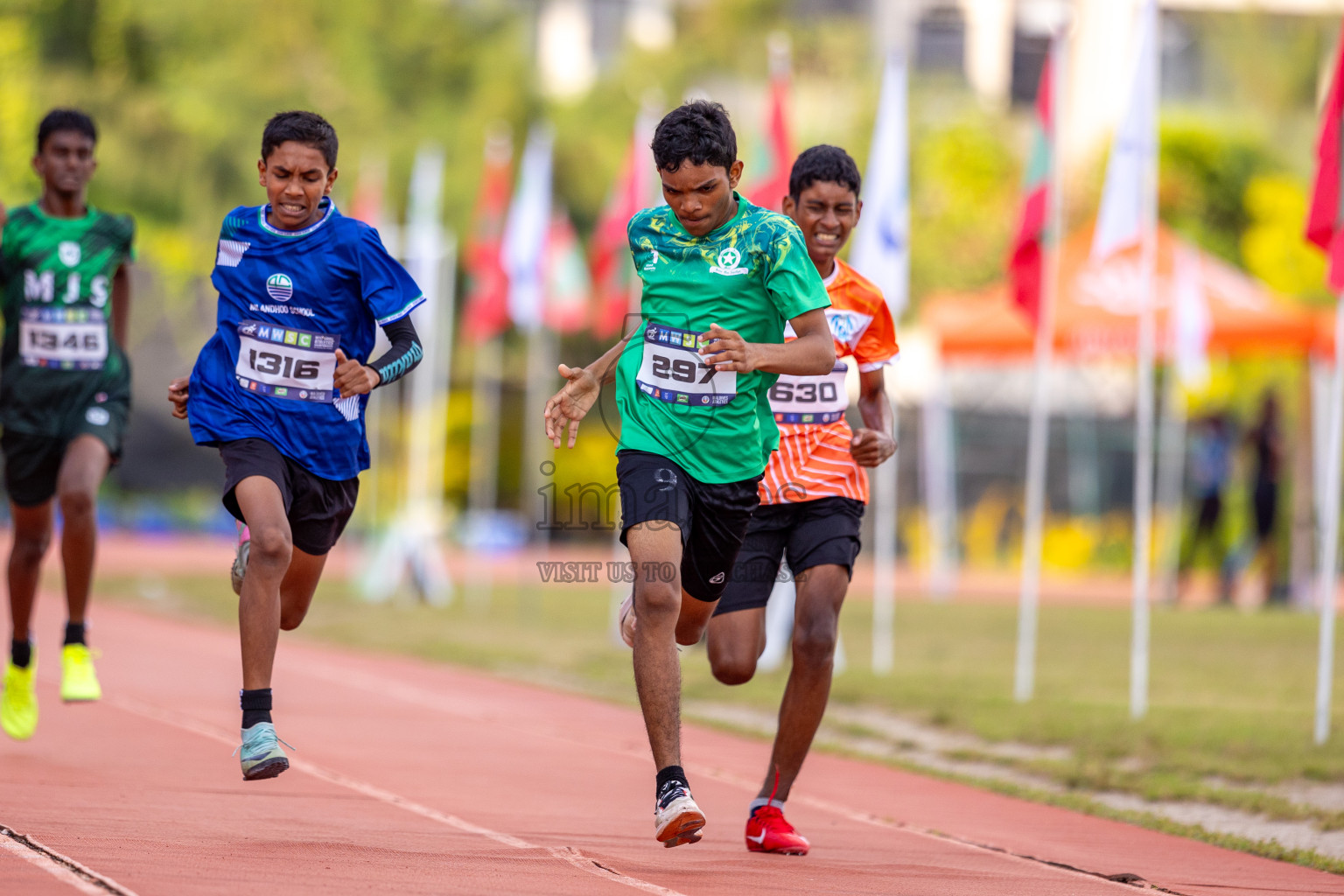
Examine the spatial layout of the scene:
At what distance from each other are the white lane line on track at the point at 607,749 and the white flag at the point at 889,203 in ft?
14.1

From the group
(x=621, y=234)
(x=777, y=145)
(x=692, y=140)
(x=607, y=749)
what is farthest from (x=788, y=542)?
(x=621, y=234)

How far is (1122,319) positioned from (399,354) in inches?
565

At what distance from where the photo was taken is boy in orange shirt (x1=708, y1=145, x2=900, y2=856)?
5984mm

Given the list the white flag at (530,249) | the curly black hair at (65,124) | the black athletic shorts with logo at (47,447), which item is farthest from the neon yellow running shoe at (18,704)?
the white flag at (530,249)

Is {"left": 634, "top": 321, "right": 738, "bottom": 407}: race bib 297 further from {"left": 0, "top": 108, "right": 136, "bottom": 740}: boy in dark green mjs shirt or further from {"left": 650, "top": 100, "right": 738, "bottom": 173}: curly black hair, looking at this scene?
{"left": 0, "top": 108, "right": 136, "bottom": 740}: boy in dark green mjs shirt

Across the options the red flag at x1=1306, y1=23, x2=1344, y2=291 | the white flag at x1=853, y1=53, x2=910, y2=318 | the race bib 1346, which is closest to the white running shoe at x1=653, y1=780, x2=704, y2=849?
the race bib 1346

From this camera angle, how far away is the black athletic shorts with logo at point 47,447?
24.7 feet

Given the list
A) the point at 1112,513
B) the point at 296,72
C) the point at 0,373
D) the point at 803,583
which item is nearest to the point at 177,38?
the point at 296,72

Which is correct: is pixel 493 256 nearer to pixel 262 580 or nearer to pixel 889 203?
pixel 889 203

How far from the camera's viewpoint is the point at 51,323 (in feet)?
24.8

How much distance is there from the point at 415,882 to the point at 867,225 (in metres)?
8.55

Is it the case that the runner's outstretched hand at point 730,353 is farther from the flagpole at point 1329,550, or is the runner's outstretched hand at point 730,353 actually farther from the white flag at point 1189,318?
the white flag at point 1189,318

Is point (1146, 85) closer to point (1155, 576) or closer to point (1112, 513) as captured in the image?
point (1155, 576)

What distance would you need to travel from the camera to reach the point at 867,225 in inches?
493
